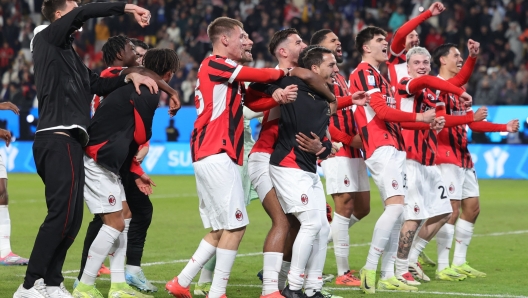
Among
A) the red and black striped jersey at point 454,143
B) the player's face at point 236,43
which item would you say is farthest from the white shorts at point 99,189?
the red and black striped jersey at point 454,143

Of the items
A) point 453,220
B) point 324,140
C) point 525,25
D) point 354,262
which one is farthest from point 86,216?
point 525,25

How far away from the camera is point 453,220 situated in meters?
8.79

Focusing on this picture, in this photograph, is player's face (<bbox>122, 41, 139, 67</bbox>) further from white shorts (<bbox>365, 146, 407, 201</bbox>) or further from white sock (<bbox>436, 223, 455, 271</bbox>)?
white sock (<bbox>436, 223, 455, 271</bbox>)

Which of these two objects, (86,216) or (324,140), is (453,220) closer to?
(324,140)

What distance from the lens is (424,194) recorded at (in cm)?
805

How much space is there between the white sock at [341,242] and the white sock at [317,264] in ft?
4.33

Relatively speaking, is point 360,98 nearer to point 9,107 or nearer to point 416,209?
point 416,209

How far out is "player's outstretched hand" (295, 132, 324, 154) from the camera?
6.40 meters

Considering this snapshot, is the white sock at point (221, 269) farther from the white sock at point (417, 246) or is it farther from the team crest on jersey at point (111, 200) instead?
the white sock at point (417, 246)

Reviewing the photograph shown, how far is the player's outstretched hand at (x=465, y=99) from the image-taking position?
7938 millimetres

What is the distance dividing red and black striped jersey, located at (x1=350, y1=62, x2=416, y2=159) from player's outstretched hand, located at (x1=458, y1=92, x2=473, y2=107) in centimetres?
74

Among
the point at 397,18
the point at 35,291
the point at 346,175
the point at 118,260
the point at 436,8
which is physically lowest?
the point at 35,291

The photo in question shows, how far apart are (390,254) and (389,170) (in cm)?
74

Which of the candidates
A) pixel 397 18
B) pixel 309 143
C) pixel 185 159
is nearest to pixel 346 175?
pixel 309 143
